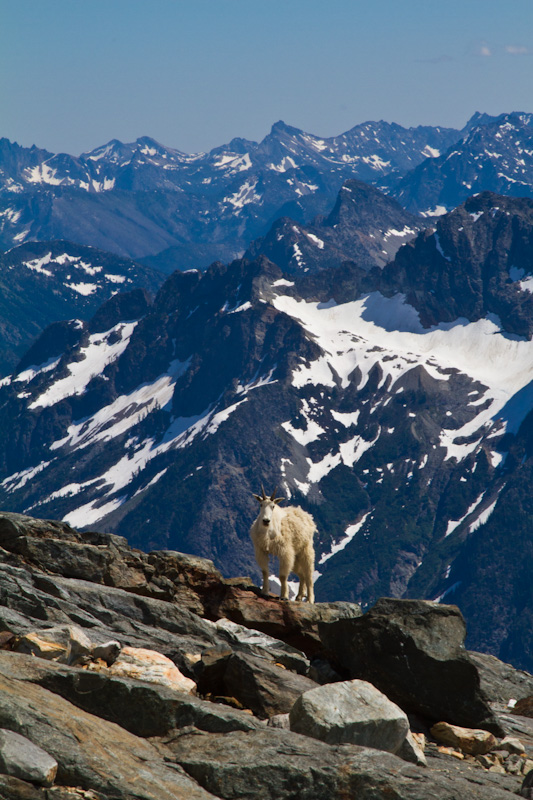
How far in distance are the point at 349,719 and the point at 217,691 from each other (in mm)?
6095

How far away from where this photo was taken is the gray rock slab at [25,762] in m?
19.2

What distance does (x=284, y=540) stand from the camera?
149 feet

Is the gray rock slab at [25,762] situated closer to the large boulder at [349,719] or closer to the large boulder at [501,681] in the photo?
the large boulder at [349,719]

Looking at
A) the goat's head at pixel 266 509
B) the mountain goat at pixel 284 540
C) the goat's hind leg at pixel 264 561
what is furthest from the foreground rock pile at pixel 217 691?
the goat's head at pixel 266 509

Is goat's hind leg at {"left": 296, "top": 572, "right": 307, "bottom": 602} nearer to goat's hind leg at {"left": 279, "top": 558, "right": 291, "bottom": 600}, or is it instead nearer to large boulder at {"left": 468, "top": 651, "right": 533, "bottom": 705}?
goat's hind leg at {"left": 279, "top": 558, "right": 291, "bottom": 600}

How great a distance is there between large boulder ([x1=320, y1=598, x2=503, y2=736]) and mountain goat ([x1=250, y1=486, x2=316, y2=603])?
30.4 feet

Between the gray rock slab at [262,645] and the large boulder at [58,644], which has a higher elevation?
the gray rock slab at [262,645]

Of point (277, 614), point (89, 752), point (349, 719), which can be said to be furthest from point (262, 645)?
point (89, 752)

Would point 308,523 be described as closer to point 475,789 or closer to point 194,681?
point 194,681

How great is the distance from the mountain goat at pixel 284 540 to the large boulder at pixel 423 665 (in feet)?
30.4

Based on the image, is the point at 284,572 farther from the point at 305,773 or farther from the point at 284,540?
the point at 305,773

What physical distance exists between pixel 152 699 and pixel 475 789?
8852 millimetres

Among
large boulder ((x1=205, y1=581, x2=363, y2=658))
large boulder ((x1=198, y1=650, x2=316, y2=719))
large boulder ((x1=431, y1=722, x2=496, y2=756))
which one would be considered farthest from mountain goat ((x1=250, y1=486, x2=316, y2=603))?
large boulder ((x1=431, y1=722, x2=496, y2=756))

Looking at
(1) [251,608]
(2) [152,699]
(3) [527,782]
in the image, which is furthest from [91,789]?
(1) [251,608]
